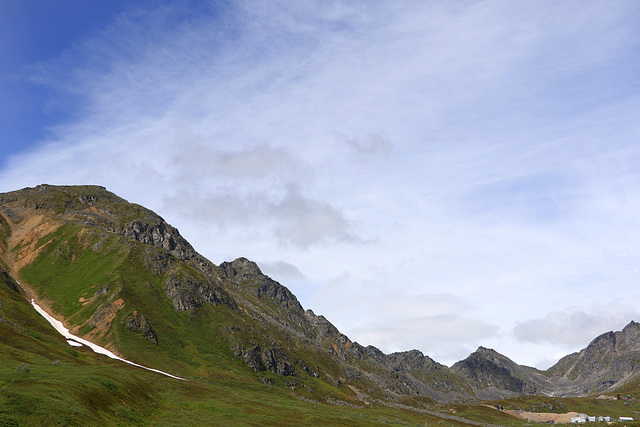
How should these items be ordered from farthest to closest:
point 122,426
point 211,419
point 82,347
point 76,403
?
point 82,347
point 211,419
point 122,426
point 76,403

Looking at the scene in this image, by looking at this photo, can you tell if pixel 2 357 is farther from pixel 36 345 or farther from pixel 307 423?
pixel 307 423

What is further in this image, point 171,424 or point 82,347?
point 82,347

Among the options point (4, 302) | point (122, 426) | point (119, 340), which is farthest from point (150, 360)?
point (122, 426)

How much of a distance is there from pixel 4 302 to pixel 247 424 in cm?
11558

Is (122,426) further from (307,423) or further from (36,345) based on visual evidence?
(36,345)

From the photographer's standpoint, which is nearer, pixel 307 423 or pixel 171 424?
pixel 171 424

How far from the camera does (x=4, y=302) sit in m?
151

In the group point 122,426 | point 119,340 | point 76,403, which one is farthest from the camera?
point 119,340

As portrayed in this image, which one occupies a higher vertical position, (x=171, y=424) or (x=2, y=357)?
(x=2, y=357)

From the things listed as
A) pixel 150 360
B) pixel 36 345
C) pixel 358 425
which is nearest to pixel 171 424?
pixel 358 425

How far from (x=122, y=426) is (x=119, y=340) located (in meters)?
152

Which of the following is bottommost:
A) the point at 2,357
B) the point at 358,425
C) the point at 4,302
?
the point at 358,425

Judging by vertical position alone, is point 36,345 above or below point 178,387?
above

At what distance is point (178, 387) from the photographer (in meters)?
128
